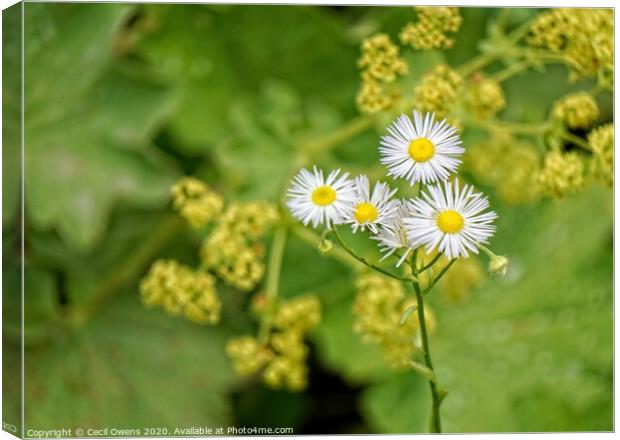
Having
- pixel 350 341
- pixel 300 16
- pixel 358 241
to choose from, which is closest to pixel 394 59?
pixel 358 241

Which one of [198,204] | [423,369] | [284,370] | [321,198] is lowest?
[423,369]

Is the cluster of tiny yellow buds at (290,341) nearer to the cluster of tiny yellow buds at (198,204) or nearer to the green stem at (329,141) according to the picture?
the cluster of tiny yellow buds at (198,204)

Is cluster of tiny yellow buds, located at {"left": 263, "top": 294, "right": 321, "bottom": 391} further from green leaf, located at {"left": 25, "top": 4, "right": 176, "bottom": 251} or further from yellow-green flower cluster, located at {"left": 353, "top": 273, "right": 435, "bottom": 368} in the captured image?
green leaf, located at {"left": 25, "top": 4, "right": 176, "bottom": 251}

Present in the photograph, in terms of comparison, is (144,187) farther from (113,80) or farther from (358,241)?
(358,241)

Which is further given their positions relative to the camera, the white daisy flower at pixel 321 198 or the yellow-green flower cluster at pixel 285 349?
the yellow-green flower cluster at pixel 285 349

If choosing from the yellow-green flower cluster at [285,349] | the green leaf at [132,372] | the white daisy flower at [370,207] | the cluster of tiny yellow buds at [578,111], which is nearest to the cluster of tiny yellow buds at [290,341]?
the yellow-green flower cluster at [285,349]

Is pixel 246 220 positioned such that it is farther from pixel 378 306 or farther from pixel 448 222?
pixel 448 222

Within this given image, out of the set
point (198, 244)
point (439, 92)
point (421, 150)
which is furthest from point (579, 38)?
point (198, 244)
